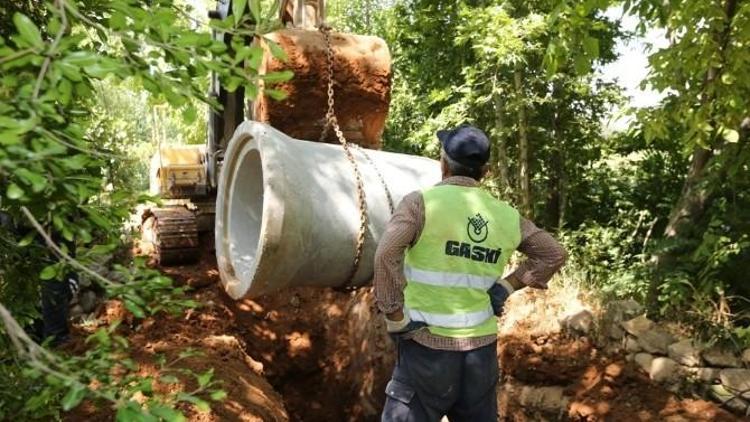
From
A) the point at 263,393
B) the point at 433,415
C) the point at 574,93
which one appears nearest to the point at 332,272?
the point at 433,415

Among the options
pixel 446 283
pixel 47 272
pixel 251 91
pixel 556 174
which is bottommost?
pixel 556 174

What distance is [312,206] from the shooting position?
329 centimetres

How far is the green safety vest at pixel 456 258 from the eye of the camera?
2.67 meters

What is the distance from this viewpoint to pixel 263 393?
4.43 meters

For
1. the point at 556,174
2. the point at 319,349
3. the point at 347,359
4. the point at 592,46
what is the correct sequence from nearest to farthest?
the point at 592,46, the point at 347,359, the point at 319,349, the point at 556,174

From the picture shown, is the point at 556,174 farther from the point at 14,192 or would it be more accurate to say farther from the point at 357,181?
the point at 14,192

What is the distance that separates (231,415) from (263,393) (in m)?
0.63

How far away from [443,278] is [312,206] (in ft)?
3.00

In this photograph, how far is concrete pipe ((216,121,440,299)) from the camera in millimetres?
3146

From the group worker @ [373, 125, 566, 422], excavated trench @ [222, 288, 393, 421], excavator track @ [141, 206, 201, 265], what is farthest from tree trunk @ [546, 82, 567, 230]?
worker @ [373, 125, 566, 422]

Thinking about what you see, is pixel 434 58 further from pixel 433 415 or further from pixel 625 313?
pixel 433 415

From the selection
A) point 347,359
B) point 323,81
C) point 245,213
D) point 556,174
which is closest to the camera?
point 323,81

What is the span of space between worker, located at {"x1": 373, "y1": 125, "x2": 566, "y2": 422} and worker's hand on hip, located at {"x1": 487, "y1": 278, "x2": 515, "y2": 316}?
0.18 feet

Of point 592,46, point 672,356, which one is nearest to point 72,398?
point 592,46
